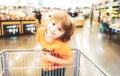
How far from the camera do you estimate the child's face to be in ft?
7.94

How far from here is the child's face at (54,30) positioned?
95.3 inches

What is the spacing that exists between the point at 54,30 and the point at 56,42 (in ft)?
0.56

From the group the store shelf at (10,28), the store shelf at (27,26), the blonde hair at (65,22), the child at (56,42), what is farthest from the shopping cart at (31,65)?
the store shelf at (27,26)

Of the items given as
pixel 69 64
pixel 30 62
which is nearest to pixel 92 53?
pixel 30 62

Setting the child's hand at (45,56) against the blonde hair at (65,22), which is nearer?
the blonde hair at (65,22)

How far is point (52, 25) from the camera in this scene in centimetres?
245

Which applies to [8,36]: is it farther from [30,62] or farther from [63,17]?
[63,17]

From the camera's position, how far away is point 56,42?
98.7 inches

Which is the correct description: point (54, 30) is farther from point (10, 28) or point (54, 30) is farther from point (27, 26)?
point (27, 26)

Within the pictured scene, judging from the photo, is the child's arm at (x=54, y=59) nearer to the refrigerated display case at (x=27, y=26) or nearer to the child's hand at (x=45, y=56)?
the child's hand at (x=45, y=56)

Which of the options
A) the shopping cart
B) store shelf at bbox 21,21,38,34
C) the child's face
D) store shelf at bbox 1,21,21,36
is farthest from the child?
store shelf at bbox 21,21,38,34

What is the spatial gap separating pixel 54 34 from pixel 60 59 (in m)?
0.34

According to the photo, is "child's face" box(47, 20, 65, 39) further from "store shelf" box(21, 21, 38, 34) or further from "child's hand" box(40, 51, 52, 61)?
"store shelf" box(21, 21, 38, 34)

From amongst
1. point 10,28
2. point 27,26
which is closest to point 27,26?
point 27,26
